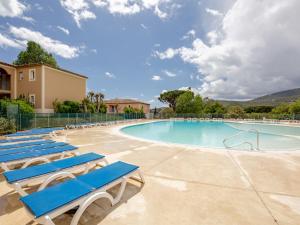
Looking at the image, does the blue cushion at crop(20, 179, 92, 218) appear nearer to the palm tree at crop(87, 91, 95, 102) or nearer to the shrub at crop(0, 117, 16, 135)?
the shrub at crop(0, 117, 16, 135)

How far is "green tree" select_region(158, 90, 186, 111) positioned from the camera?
46719 mm

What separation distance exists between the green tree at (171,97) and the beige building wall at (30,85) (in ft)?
113

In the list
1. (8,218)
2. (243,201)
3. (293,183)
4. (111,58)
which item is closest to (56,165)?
(8,218)

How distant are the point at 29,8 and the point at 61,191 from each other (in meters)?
18.7

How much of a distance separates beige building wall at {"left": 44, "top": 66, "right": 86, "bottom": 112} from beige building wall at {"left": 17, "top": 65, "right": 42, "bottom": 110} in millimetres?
607

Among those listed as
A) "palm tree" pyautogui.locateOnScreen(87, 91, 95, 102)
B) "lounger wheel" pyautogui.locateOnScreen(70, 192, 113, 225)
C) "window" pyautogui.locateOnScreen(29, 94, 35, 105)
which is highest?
"palm tree" pyautogui.locateOnScreen(87, 91, 95, 102)

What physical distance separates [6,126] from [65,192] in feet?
39.7

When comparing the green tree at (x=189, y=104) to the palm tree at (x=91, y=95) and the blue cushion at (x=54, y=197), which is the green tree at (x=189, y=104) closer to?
the palm tree at (x=91, y=95)

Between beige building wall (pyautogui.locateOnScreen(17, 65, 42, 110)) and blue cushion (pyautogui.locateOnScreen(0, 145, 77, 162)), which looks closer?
blue cushion (pyautogui.locateOnScreen(0, 145, 77, 162))

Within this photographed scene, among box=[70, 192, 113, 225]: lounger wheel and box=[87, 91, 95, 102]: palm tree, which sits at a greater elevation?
box=[87, 91, 95, 102]: palm tree

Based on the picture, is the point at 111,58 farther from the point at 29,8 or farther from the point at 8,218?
the point at 8,218

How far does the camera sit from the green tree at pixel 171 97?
46719 millimetres

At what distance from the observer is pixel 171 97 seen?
47.5m

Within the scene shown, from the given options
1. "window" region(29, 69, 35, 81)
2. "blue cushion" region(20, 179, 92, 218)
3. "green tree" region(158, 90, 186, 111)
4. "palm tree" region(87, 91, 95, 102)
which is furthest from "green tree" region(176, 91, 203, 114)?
"blue cushion" region(20, 179, 92, 218)
